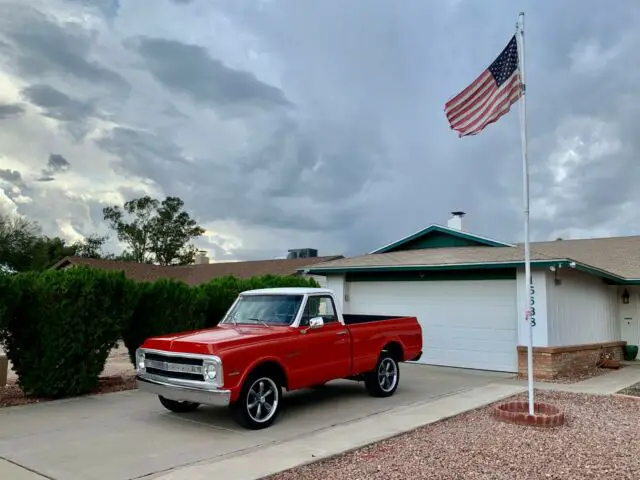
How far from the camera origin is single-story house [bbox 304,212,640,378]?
1256cm

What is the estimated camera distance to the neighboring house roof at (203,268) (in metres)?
32.7

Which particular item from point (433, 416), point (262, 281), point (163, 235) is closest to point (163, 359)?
point (433, 416)

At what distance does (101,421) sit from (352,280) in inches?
354

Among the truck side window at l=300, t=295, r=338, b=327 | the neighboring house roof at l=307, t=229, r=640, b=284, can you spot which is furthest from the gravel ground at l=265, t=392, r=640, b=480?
the neighboring house roof at l=307, t=229, r=640, b=284

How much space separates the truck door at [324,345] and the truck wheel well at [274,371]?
12.9 inches

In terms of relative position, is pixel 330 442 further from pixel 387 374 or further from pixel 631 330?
pixel 631 330

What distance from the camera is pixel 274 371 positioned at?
7871 millimetres

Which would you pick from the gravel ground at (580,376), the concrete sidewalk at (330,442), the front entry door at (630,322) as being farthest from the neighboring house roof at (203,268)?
the concrete sidewalk at (330,442)

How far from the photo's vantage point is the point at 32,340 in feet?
32.0

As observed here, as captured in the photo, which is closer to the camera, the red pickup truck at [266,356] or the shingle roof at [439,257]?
the red pickup truck at [266,356]

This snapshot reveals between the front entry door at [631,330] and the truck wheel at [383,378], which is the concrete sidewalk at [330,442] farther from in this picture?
the front entry door at [631,330]

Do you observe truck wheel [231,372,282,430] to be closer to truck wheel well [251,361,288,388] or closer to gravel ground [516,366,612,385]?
truck wheel well [251,361,288,388]

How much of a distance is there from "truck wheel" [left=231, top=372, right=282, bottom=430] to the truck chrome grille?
62cm

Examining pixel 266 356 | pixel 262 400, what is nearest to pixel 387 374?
pixel 262 400
